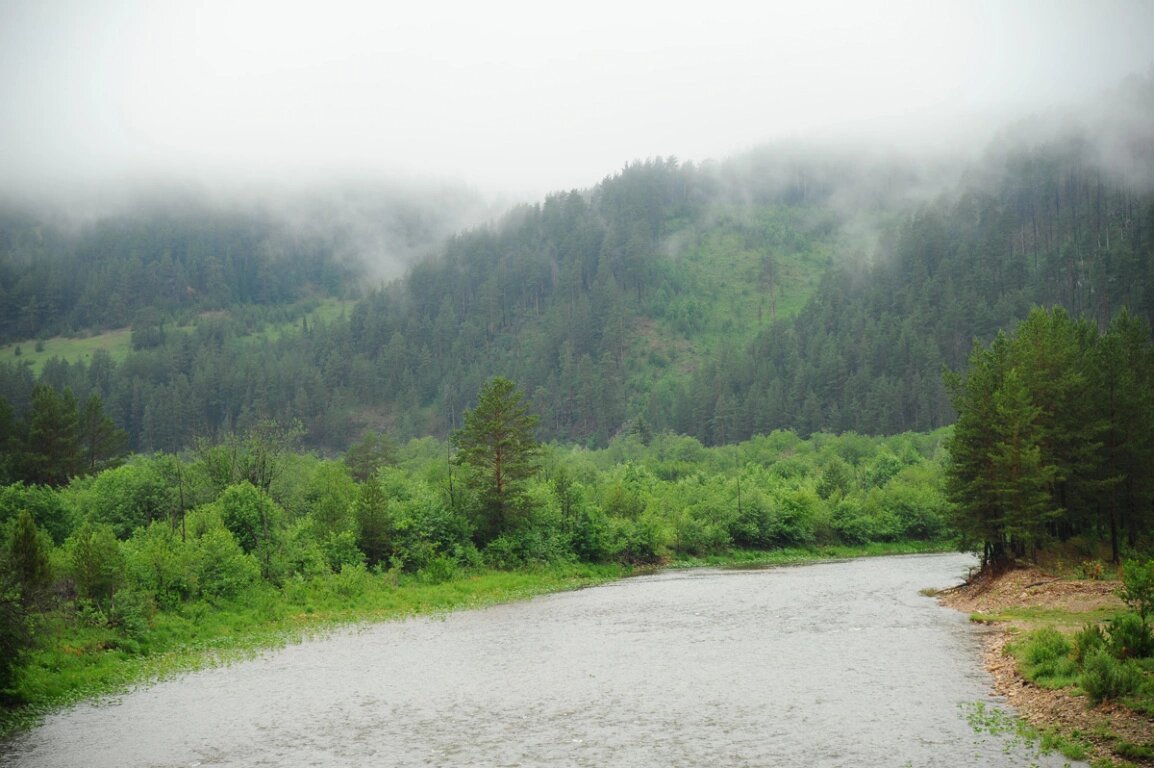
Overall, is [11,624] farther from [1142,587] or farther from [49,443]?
[49,443]

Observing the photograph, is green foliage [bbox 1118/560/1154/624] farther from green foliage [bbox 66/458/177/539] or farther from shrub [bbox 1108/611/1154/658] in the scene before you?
green foliage [bbox 66/458/177/539]

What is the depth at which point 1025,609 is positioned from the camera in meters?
49.5

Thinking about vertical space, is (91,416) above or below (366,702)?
above

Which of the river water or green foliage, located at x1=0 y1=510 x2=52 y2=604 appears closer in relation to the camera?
the river water

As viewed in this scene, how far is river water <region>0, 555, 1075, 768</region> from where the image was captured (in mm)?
26953

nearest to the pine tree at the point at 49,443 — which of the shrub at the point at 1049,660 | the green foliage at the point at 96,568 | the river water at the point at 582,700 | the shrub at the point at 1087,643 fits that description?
the green foliage at the point at 96,568

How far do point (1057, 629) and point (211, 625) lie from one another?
48.2 meters

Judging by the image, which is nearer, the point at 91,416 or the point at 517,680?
the point at 517,680

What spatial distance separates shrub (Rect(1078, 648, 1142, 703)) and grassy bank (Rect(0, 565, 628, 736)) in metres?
37.7

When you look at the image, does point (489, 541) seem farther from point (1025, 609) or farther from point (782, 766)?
point (782, 766)

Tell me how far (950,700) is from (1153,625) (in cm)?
836

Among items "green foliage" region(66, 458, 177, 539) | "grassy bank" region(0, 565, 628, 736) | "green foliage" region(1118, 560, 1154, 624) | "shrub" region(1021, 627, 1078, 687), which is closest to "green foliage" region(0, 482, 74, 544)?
"green foliage" region(66, 458, 177, 539)

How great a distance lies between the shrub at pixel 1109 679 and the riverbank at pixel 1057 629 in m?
0.41

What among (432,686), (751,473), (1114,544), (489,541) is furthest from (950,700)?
(751,473)
